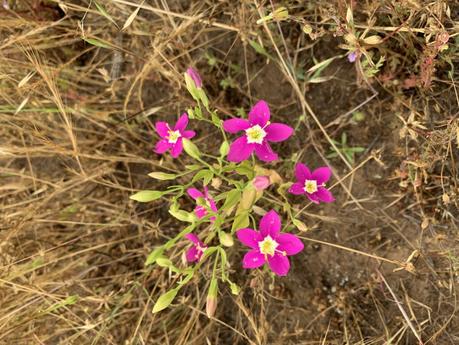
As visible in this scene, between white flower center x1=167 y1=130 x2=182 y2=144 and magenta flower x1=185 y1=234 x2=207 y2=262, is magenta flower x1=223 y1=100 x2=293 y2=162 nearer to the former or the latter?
white flower center x1=167 y1=130 x2=182 y2=144

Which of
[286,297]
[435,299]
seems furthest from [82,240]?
[435,299]

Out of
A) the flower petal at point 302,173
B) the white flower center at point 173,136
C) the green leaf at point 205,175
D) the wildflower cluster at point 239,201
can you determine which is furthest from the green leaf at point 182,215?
the flower petal at point 302,173

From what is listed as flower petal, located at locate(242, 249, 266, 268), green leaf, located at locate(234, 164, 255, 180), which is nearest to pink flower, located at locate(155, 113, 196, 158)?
green leaf, located at locate(234, 164, 255, 180)

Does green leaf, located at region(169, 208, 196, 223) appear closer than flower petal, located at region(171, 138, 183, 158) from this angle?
Yes

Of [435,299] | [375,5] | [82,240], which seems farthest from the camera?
[82,240]

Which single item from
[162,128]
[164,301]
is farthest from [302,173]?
[164,301]

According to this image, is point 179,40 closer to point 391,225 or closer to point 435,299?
point 391,225
